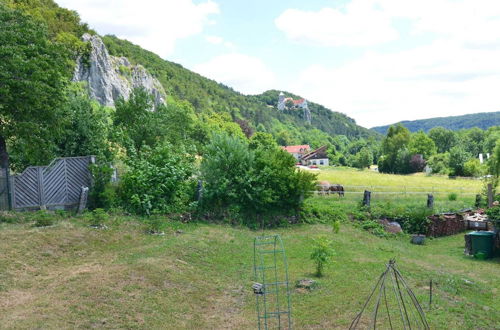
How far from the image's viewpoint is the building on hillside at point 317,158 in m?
120

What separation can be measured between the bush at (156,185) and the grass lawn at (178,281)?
154cm

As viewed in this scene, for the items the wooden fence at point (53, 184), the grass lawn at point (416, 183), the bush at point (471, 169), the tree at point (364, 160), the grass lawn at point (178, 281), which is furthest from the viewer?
the tree at point (364, 160)

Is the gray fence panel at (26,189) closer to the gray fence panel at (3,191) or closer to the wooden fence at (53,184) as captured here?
the wooden fence at (53,184)

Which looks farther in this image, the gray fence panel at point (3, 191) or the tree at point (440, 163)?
the tree at point (440, 163)

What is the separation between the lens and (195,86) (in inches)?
4914

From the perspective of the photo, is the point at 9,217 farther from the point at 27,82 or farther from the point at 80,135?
the point at 80,135

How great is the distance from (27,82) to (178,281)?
30.4ft

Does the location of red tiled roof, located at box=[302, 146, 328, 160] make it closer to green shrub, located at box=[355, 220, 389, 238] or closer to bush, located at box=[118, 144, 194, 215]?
green shrub, located at box=[355, 220, 389, 238]

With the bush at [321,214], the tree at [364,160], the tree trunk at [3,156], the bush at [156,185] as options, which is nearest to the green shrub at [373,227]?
the bush at [321,214]

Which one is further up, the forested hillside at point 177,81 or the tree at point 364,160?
the forested hillside at point 177,81

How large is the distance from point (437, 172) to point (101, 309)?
76.6 m

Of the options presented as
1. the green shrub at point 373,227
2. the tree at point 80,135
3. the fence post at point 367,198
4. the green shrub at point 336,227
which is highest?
Result: the tree at point 80,135

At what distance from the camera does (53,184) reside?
17.1 m

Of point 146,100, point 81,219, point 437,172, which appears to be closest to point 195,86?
point 437,172
